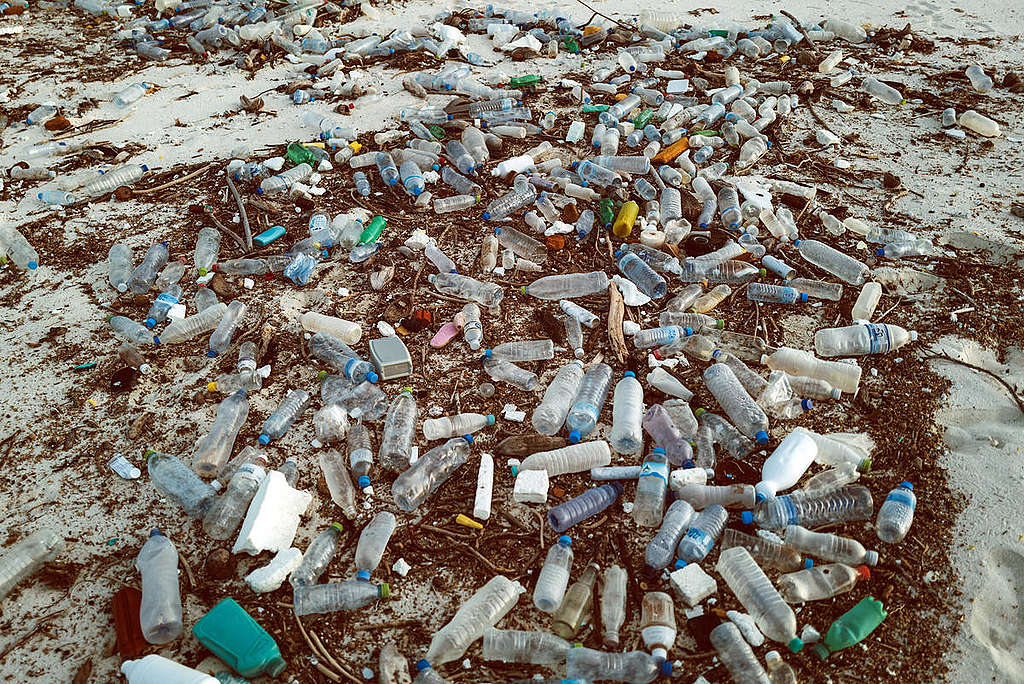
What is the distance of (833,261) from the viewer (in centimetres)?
431

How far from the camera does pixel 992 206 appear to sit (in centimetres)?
478

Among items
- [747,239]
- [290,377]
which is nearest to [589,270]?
[747,239]

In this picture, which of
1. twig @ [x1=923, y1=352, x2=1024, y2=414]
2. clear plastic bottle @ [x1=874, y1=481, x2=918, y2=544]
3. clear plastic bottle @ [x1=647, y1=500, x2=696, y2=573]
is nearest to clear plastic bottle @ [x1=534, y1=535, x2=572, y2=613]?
clear plastic bottle @ [x1=647, y1=500, x2=696, y2=573]

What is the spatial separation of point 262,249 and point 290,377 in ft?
4.24

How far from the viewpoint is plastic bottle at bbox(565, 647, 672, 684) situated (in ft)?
7.82

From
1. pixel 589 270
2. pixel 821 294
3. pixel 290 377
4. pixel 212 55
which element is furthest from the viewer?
pixel 212 55

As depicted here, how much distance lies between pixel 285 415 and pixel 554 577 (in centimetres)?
150

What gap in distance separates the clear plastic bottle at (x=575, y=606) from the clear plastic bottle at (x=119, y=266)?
10.5 feet

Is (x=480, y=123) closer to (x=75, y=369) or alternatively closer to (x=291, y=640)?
(x=75, y=369)

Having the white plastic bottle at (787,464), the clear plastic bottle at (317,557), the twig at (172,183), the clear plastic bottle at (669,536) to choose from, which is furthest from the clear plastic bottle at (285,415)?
the twig at (172,183)

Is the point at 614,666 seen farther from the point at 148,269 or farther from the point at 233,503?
the point at 148,269

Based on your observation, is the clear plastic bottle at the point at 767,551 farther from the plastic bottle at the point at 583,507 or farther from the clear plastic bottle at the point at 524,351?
the clear plastic bottle at the point at 524,351

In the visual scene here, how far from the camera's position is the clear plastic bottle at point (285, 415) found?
3.28 metres

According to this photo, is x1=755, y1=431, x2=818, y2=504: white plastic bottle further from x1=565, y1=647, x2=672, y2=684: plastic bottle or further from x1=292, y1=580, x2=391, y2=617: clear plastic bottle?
x1=292, y1=580, x2=391, y2=617: clear plastic bottle
